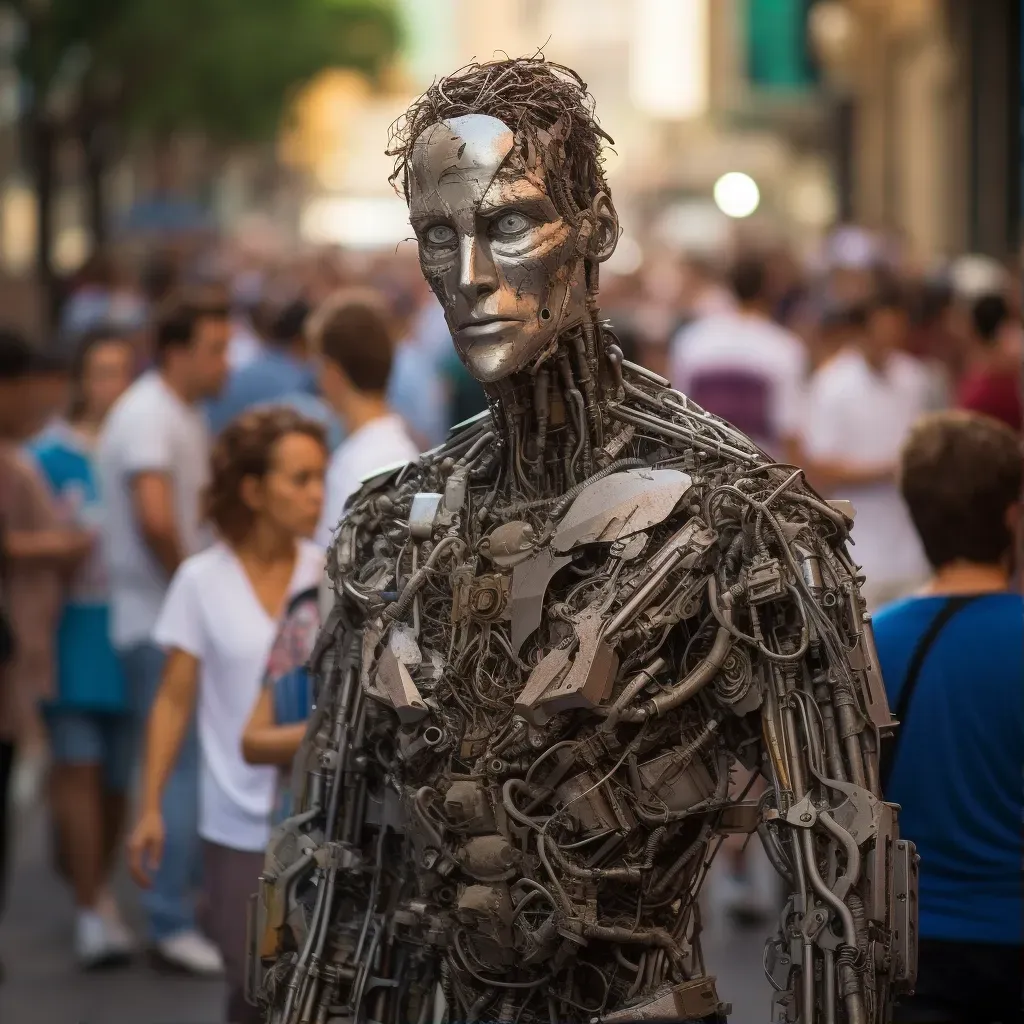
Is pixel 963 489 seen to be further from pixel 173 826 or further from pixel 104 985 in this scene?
pixel 104 985

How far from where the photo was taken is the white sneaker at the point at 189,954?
330 inches

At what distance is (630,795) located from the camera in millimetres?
3699

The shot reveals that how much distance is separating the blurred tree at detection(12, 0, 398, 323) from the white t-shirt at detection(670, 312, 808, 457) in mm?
11858

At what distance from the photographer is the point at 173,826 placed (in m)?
8.40

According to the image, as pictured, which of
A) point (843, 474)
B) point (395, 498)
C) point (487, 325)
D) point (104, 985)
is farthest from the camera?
point (843, 474)

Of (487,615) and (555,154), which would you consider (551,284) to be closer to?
(555,154)

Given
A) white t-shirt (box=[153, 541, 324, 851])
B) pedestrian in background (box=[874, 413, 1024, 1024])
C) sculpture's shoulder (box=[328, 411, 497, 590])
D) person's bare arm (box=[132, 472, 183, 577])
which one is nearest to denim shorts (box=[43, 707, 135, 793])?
person's bare arm (box=[132, 472, 183, 577])

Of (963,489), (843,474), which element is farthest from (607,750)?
(843,474)

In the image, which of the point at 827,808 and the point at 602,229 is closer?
the point at 827,808

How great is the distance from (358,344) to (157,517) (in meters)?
1.26

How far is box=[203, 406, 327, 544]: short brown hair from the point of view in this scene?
6.60 metres

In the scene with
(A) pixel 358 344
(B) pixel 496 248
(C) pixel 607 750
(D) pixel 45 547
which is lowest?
(D) pixel 45 547

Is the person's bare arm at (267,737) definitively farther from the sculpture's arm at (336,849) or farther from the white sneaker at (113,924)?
the white sneaker at (113,924)

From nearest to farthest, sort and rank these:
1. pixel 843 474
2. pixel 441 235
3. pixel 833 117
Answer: pixel 441 235
pixel 843 474
pixel 833 117
